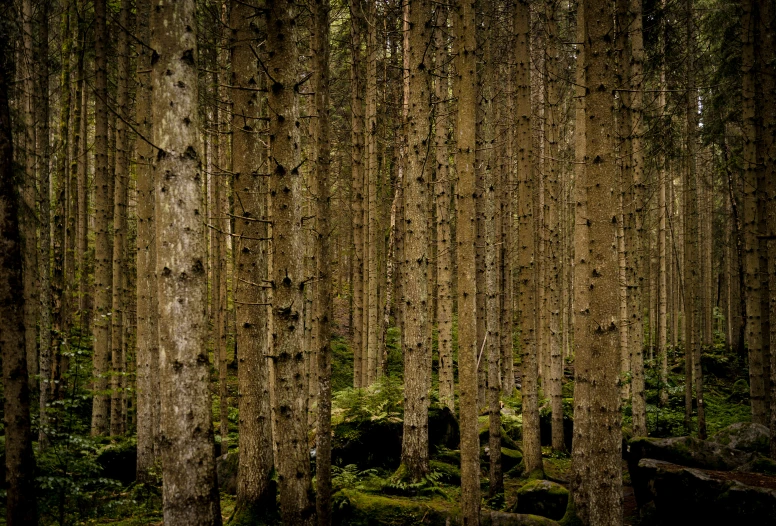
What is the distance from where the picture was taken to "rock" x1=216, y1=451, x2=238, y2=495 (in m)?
8.78

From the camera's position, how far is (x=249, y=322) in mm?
6629

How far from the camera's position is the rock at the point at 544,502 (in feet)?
24.2

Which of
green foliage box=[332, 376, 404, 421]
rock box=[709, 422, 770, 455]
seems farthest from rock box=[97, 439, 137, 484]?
rock box=[709, 422, 770, 455]

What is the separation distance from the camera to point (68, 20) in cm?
1017

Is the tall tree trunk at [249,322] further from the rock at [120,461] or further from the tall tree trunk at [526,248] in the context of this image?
the rock at [120,461]

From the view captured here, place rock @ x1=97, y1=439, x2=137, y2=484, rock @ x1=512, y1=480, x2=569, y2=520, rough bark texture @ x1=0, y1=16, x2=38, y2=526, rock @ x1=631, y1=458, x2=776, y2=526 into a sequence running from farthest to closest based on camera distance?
rock @ x1=97, y1=439, x2=137, y2=484 → rock @ x1=512, y1=480, x2=569, y2=520 → rock @ x1=631, y1=458, x2=776, y2=526 → rough bark texture @ x1=0, y1=16, x2=38, y2=526

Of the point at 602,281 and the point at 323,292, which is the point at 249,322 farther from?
the point at 602,281

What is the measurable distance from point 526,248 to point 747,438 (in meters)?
5.88

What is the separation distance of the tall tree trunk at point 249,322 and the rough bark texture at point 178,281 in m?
2.61

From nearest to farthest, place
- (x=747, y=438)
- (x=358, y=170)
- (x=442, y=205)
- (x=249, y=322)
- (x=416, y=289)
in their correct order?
1. (x=249, y=322)
2. (x=416, y=289)
3. (x=442, y=205)
4. (x=747, y=438)
5. (x=358, y=170)

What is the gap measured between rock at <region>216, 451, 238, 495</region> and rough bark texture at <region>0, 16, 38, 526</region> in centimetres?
313

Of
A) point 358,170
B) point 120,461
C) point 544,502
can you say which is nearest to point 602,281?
point 544,502

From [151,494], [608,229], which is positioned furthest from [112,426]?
[608,229]

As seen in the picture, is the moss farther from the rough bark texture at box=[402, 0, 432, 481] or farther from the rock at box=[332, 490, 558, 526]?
the rough bark texture at box=[402, 0, 432, 481]
